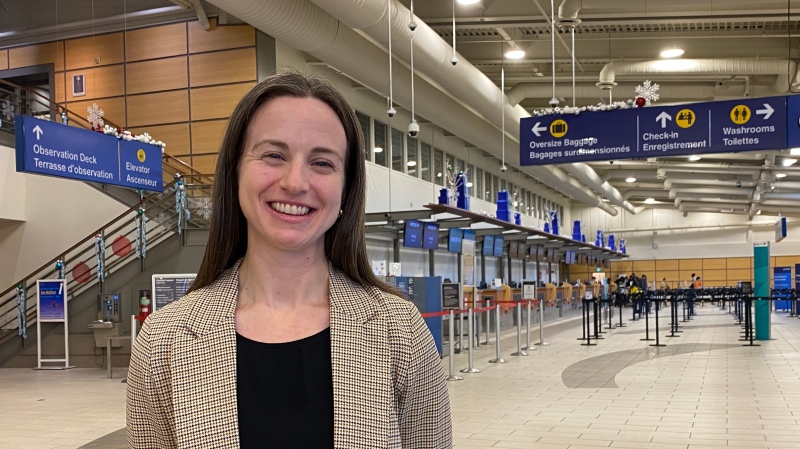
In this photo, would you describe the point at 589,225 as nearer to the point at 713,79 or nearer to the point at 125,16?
the point at 713,79

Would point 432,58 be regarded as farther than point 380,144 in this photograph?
No

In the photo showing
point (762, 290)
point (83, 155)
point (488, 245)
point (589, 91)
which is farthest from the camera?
point (488, 245)

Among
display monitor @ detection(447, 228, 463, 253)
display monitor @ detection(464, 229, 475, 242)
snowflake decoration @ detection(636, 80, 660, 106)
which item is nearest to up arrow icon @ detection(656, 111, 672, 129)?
snowflake decoration @ detection(636, 80, 660, 106)

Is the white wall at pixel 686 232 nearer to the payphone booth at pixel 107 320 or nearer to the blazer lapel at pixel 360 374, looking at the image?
the payphone booth at pixel 107 320

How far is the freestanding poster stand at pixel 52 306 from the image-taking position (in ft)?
41.7

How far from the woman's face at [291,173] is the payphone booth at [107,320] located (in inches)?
476

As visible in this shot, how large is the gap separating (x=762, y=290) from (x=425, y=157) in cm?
857

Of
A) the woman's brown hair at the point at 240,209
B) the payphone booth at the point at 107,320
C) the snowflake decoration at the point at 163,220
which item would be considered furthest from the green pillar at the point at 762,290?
the woman's brown hair at the point at 240,209

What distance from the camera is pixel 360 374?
3.95 feet

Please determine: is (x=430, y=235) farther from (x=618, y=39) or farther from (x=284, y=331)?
(x=284, y=331)

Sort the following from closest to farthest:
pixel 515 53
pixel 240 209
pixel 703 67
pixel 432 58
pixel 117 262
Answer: pixel 240 209 → pixel 432 58 → pixel 117 262 → pixel 515 53 → pixel 703 67

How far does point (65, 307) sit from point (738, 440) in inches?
407

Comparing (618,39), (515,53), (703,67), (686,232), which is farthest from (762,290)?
(686,232)

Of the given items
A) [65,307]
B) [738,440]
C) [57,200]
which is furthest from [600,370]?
[57,200]
